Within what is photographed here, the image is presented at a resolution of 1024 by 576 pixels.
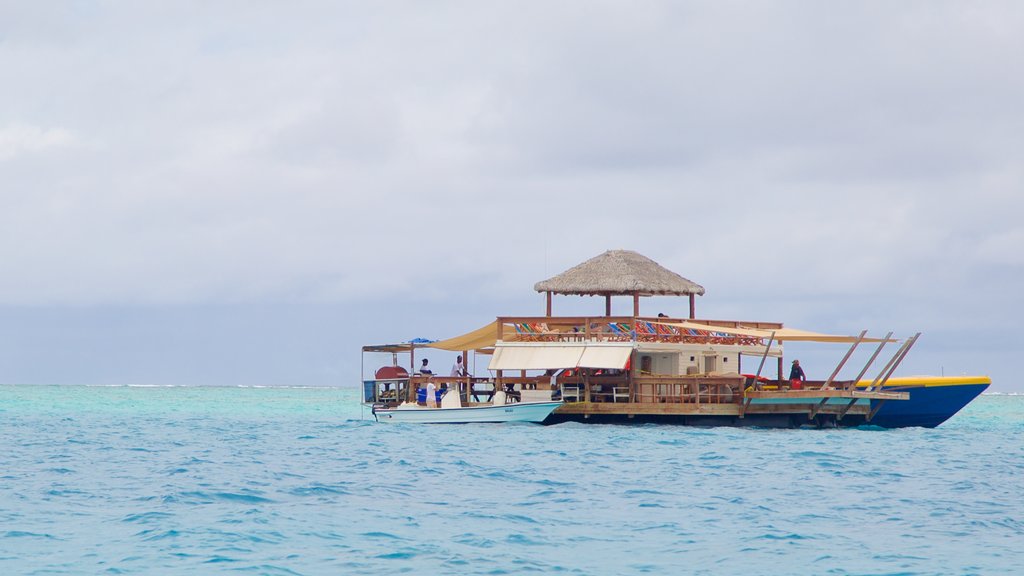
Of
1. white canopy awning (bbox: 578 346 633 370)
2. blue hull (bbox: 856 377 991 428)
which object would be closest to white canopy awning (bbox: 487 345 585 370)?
white canopy awning (bbox: 578 346 633 370)

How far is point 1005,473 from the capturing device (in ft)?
89.8

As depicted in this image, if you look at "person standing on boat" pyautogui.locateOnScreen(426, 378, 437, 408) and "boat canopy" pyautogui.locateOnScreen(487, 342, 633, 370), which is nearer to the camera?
"boat canopy" pyautogui.locateOnScreen(487, 342, 633, 370)

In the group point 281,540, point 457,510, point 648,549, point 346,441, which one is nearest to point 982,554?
point 648,549

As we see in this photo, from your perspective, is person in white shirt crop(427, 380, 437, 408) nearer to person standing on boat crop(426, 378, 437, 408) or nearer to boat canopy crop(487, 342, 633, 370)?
person standing on boat crop(426, 378, 437, 408)

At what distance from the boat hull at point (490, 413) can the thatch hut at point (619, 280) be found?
4.71 meters

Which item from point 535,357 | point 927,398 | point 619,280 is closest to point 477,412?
point 535,357

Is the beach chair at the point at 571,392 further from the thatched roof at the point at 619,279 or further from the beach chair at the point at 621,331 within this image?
the thatched roof at the point at 619,279

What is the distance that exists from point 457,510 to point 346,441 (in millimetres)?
16159

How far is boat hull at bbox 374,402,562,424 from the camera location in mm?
39219

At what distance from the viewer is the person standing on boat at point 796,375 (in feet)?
135

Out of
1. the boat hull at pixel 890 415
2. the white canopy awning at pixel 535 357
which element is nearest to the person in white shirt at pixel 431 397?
the white canopy awning at pixel 535 357

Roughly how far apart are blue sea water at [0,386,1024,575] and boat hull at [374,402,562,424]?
176 inches

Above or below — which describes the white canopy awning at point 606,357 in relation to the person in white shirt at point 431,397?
above

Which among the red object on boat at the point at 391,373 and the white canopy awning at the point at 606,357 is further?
the red object on boat at the point at 391,373
